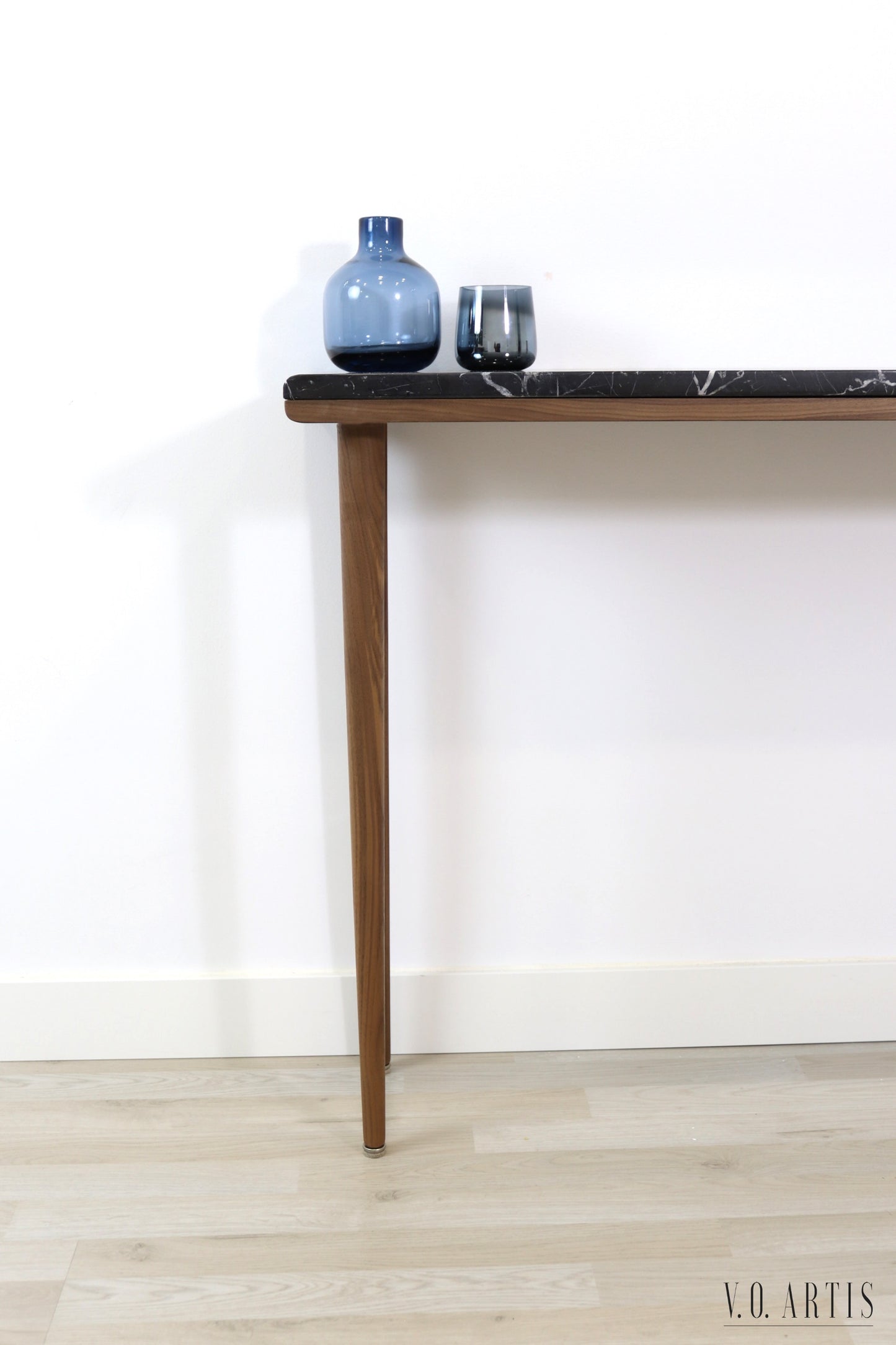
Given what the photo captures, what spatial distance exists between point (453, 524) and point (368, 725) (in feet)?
1.06

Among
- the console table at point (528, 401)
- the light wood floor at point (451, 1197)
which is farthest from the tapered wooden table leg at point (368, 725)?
the light wood floor at point (451, 1197)

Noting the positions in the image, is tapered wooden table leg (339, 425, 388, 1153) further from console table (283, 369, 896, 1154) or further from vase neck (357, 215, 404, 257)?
vase neck (357, 215, 404, 257)

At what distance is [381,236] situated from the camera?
115cm

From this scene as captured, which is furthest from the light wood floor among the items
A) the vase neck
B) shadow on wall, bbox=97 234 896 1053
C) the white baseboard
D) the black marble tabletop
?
the vase neck

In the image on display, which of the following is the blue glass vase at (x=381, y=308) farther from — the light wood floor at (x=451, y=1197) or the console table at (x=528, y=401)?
the light wood floor at (x=451, y=1197)

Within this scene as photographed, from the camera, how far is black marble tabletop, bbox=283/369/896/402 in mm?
1049

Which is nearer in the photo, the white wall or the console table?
the console table

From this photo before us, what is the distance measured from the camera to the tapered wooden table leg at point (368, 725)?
3.69ft

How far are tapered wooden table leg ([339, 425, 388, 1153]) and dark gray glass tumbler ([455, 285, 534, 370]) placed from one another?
0.14 m

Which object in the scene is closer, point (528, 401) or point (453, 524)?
point (528, 401)

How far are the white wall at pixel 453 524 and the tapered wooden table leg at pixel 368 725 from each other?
209 millimetres

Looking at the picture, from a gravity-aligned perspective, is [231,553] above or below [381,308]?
below

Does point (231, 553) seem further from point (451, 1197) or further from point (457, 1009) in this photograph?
point (451, 1197)

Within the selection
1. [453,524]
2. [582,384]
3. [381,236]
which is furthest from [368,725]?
[381,236]
